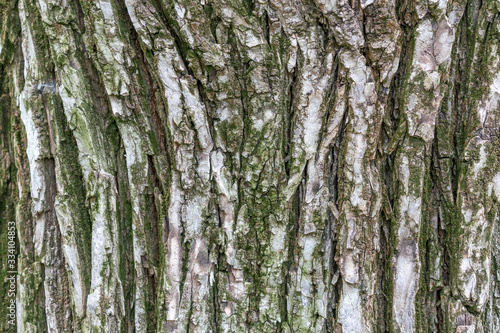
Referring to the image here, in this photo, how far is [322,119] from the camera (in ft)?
4.04

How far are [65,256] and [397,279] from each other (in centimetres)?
128

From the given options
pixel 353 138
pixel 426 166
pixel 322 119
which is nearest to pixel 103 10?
pixel 322 119

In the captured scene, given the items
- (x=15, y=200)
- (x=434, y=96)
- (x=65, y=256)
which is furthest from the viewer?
(x=15, y=200)

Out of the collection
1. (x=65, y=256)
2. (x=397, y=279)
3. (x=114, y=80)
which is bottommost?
(x=397, y=279)

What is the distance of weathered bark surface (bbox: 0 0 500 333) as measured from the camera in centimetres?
121

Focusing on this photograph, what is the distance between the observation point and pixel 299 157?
1233mm

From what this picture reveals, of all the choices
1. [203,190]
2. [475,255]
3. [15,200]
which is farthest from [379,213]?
[15,200]

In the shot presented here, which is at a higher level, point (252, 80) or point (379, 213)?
point (252, 80)

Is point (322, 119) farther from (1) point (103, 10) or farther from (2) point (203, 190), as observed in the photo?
(1) point (103, 10)

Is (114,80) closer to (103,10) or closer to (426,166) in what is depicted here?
(103,10)

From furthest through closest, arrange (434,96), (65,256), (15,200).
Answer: (15,200) < (65,256) < (434,96)

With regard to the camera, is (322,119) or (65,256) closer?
(322,119)

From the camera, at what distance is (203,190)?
48.9 inches

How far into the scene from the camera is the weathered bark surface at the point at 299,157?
121 centimetres
